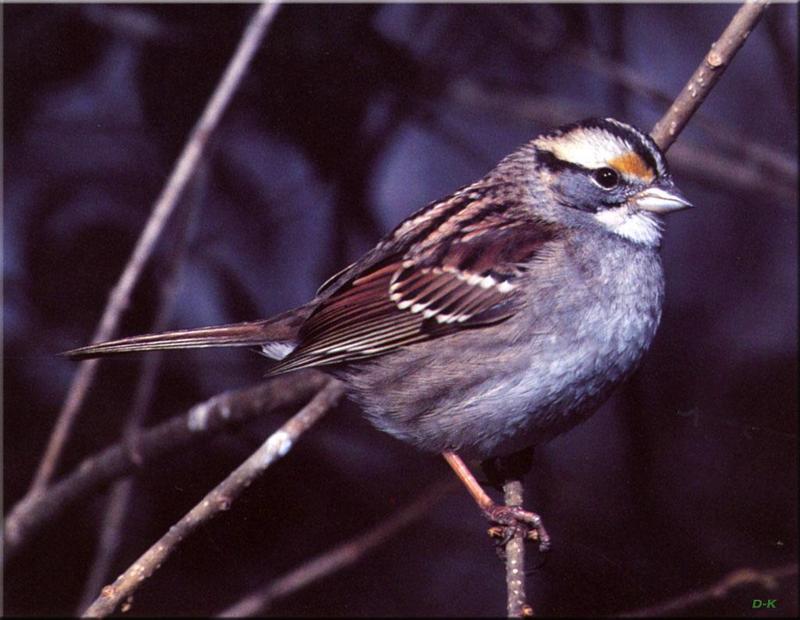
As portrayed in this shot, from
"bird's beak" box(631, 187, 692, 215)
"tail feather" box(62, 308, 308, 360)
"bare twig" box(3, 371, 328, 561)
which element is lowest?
"bare twig" box(3, 371, 328, 561)

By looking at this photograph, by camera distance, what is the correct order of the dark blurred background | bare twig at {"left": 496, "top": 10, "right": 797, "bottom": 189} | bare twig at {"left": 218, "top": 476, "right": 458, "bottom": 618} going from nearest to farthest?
bare twig at {"left": 218, "top": 476, "right": 458, "bottom": 618} < the dark blurred background < bare twig at {"left": 496, "top": 10, "right": 797, "bottom": 189}

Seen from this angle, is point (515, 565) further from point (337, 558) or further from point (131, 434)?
point (131, 434)

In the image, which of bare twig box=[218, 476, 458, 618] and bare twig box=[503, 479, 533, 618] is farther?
bare twig box=[218, 476, 458, 618]

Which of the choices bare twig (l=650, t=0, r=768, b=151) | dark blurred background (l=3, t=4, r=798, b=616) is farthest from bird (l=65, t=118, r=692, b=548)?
dark blurred background (l=3, t=4, r=798, b=616)

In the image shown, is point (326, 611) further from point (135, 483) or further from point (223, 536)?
point (135, 483)

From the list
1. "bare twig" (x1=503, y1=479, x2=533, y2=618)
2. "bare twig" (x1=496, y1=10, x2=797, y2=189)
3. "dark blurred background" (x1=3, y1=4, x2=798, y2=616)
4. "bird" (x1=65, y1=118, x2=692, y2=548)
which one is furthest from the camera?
"bare twig" (x1=496, y1=10, x2=797, y2=189)

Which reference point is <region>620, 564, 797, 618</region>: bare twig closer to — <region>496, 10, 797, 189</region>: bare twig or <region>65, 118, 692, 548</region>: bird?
<region>65, 118, 692, 548</region>: bird
